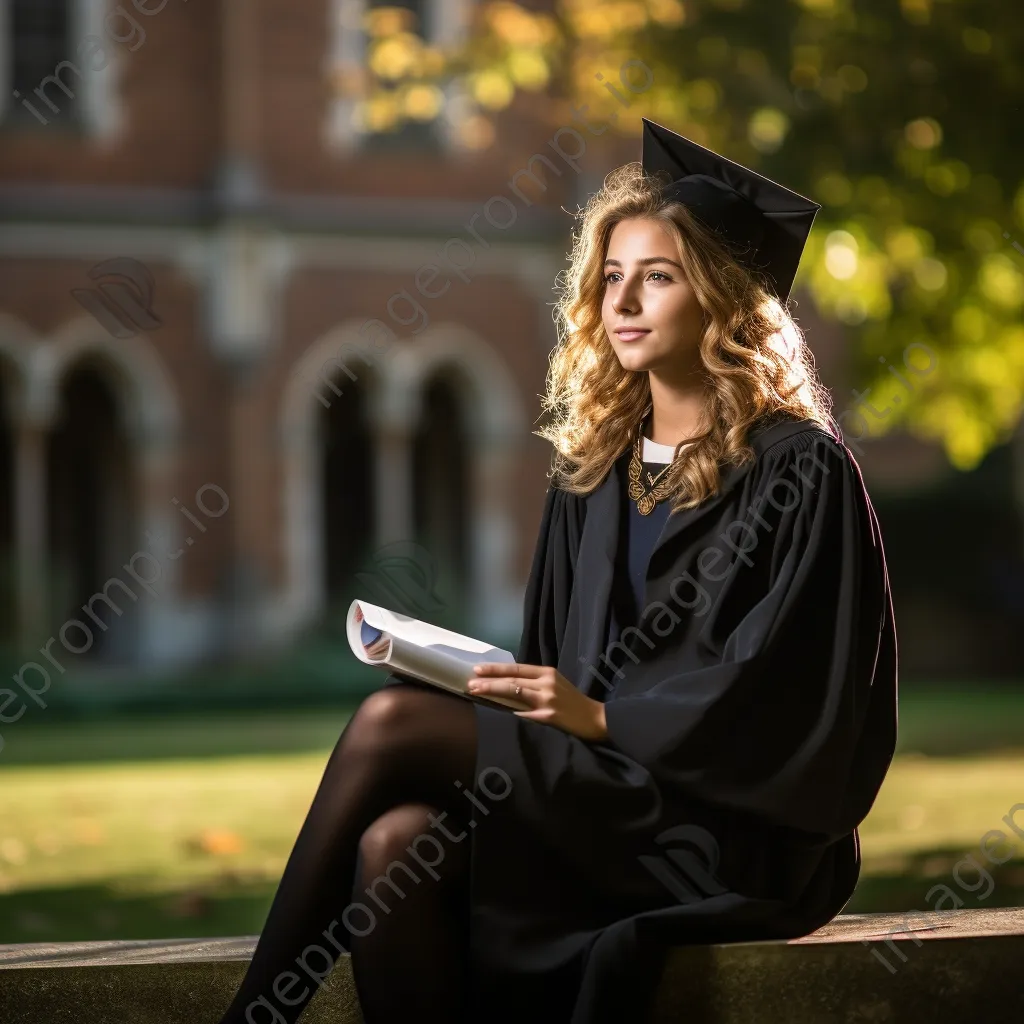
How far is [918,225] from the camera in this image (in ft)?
23.9

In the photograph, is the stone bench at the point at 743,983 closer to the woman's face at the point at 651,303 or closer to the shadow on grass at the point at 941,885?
the woman's face at the point at 651,303

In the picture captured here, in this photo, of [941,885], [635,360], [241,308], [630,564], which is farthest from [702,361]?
[241,308]

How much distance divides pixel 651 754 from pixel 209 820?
5.17m

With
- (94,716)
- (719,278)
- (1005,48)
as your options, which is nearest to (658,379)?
(719,278)

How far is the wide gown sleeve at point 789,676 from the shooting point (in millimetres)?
2523

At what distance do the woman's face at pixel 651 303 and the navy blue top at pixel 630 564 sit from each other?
0.65ft

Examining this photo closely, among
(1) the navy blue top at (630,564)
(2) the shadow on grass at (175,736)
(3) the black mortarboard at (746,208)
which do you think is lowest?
(2) the shadow on grass at (175,736)

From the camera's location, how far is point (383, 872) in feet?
8.02

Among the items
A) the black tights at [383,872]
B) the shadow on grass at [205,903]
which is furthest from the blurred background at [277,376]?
the black tights at [383,872]

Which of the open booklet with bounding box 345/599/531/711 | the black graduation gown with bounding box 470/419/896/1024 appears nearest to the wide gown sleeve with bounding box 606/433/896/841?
the black graduation gown with bounding box 470/419/896/1024

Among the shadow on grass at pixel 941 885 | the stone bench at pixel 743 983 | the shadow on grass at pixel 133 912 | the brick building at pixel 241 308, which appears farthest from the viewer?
the brick building at pixel 241 308

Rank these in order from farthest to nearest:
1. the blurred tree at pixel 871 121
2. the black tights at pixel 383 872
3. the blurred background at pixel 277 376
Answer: the blurred background at pixel 277 376 < the blurred tree at pixel 871 121 < the black tights at pixel 383 872

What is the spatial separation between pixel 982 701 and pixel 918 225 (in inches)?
277

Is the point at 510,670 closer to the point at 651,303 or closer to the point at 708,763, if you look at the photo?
the point at 708,763
